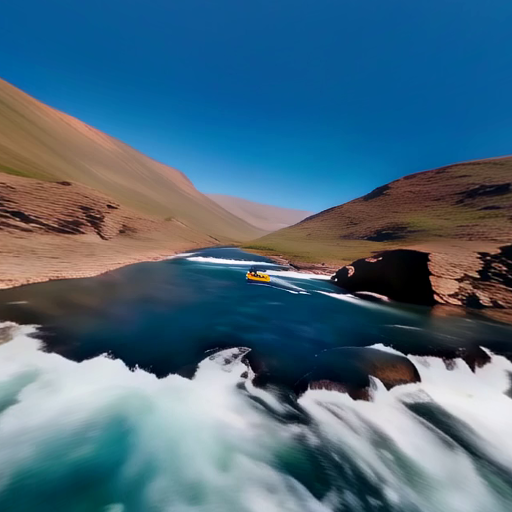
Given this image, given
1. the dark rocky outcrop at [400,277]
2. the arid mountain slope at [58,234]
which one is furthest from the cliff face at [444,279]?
the arid mountain slope at [58,234]

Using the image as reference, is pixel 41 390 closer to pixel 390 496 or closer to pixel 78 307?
pixel 78 307

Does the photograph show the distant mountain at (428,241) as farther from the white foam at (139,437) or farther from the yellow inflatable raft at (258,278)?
the white foam at (139,437)

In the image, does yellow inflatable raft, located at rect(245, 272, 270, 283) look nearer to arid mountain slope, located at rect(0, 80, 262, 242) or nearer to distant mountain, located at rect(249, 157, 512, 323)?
distant mountain, located at rect(249, 157, 512, 323)

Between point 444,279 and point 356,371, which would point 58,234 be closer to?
point 356,371

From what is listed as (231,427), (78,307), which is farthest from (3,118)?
(231,427)

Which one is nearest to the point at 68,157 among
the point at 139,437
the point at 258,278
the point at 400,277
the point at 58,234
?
the point at 58,234

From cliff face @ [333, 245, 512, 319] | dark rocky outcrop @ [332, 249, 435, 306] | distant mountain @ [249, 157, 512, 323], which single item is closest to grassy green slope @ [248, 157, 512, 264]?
distant mountain @ [249, 157, 512, 323]

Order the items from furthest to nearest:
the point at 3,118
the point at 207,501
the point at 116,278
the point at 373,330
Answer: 1. the point at 3,118
2. the point at 116,278
3. the point at 373,330
4. the point at 207,501
